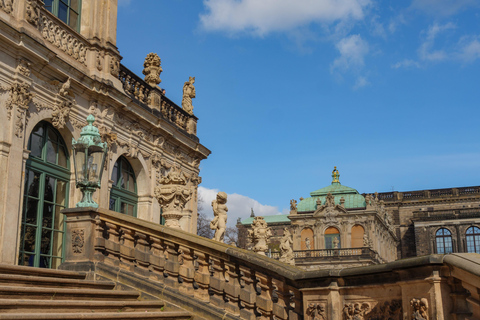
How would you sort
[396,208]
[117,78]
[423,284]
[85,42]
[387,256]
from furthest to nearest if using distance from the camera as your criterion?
[396,208] < [387,256] < [117,78] < [85,42] < [423,284]

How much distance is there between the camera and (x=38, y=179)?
44.6 ft

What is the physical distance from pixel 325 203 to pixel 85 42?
143 ft

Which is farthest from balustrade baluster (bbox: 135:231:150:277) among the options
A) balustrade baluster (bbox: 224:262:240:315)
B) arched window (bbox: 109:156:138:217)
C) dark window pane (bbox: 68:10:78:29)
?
dark window pane (bbox: 68:10:78:29)

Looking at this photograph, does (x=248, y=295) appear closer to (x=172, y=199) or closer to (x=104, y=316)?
(x=104, y=316)

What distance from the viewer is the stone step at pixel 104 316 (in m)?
5.68

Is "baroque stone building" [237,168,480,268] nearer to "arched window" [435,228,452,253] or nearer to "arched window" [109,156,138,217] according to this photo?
"arched window" [435,228,452,253]

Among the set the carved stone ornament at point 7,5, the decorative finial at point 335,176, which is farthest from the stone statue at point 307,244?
the carved stone ornament at point 7,5

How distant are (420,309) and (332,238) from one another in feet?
170

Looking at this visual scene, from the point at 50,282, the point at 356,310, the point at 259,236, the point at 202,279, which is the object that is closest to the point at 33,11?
the point at 50,282

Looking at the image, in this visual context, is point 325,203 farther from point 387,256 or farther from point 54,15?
point 54,15

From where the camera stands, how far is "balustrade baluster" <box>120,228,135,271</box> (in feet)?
26.7

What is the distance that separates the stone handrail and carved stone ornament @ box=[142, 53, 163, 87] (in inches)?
15.1

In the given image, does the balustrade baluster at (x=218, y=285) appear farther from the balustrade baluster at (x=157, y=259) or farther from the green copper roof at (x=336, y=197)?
the green copper roof at (x=336, y=197)

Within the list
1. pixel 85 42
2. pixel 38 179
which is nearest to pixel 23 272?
pixel 38 179
